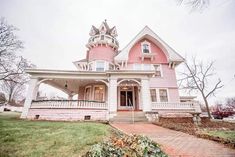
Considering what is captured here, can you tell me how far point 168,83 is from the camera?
16.4 metres

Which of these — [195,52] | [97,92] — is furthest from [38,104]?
[195,52]

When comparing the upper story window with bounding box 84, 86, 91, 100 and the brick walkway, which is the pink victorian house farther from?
the brick walkway

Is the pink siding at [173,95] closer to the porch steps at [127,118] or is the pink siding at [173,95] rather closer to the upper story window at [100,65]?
the porch steps at [127,118]

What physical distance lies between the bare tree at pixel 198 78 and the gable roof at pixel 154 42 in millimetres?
7483

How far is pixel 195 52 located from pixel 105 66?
1656 centimetres

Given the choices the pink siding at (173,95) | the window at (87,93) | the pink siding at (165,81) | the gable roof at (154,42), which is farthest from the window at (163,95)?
the window at (87,93)

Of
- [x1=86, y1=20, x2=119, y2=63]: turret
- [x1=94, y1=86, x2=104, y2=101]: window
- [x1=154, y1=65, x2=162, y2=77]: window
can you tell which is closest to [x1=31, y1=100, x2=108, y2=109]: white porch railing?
[x1=94, y1=86, x2=104, y2=101]: window

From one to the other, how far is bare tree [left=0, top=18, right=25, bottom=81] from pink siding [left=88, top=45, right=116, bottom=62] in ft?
33.6

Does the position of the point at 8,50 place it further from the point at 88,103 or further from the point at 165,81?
the point at 165,81

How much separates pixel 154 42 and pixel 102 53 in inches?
283

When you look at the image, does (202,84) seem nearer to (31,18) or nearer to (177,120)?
(177,120)

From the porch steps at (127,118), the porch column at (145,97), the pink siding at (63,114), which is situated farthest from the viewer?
the porch column at (145,97)

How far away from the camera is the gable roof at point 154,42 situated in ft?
54.6

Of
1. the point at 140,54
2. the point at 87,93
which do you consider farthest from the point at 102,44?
the point at 87,93
